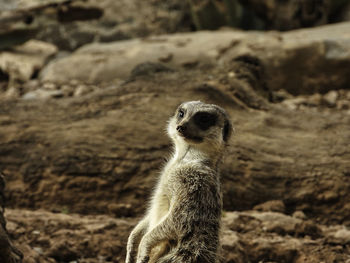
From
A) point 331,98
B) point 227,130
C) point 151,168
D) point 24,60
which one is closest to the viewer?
point 227,130

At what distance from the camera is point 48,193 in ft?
15.3

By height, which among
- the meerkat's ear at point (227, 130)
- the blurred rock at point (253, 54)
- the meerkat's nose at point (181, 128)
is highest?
the meerkat's nose at point (181, 128)

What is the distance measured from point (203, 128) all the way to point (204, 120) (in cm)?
6

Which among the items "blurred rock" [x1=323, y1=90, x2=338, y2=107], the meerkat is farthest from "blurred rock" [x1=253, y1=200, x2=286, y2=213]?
"blurred rock" [x1=323, y1=90, x2=338, y2=107]

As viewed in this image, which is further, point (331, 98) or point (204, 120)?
point (331, 98)

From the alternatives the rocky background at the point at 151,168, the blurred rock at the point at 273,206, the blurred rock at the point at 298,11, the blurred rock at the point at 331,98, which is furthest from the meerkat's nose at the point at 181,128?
the blurred rock at the point at 298,11

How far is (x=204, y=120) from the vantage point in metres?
3.24

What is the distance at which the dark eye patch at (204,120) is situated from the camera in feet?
10.5

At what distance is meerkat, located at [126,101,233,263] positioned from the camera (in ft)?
9.41

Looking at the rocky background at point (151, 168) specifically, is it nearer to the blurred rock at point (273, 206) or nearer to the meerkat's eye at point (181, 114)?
the blurred rock at point (273, 206)

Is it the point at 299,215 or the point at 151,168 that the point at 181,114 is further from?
the point at 299,215

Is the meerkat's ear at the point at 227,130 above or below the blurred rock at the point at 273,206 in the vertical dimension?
above

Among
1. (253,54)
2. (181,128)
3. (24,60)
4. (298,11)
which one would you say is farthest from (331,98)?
(24,60)

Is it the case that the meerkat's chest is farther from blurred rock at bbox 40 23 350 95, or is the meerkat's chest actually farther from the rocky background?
blurred rock at bbox 40 23 350 95
